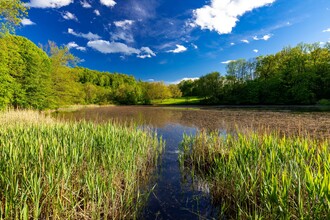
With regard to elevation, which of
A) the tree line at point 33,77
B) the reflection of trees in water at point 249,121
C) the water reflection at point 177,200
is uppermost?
the tree line at point 33,77

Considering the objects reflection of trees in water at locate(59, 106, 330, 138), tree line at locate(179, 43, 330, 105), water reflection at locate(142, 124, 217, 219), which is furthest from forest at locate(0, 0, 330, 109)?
water reflection at locate(142, 124, 217, 219)

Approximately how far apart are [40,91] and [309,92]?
5608 cm

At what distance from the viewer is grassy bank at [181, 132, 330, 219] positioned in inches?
105

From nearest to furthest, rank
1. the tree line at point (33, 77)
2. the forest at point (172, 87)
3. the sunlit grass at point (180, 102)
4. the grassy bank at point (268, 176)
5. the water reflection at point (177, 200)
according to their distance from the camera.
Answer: the grassy bank at point (268, 176), the water reflection at point (177, 200), the tree line at point (33, 77), the forest at point (172, 87), the sunlit grass at point (180, 102)

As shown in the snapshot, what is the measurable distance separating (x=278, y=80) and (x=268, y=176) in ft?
177

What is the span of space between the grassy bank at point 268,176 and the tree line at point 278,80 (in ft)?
151

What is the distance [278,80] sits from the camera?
158ft

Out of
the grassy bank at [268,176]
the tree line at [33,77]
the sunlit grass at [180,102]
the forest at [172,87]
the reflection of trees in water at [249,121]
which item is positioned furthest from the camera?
the sunlit grass at [180,102]

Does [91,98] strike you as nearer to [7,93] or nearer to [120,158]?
[7,93]

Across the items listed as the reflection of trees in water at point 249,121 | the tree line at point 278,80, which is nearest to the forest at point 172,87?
the tree line at point 278,80

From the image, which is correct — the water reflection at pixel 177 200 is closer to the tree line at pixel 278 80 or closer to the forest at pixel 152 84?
the forest at pixel 152 84

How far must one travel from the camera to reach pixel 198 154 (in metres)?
7.41

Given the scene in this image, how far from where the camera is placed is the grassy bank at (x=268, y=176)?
2660mm

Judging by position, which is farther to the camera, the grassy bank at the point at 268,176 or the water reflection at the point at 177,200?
the water reflection at the point at 177,200
